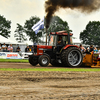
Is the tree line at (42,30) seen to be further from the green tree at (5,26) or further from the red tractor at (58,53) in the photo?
the red tractor at (58,53)

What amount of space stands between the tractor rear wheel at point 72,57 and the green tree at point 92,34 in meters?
50.5

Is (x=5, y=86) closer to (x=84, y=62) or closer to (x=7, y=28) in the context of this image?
(x=84, y=62)

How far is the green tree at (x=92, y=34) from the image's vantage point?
62150mm

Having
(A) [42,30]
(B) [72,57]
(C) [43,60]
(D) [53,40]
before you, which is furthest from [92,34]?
(C) [43,60]

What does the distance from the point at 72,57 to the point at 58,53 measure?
86cm

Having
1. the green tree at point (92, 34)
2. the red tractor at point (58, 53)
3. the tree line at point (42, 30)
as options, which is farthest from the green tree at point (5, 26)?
the red tractor at point (58, 53)

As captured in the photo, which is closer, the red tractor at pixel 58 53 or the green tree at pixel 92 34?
the red tractor at pixel 58 53

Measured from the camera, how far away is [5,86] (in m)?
5.70

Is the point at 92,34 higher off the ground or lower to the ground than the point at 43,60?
higher

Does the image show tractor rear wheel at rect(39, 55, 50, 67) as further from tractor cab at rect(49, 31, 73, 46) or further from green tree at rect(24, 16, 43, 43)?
green tree at rect(24, 16, 43, 43)

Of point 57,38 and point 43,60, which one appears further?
point 57,38

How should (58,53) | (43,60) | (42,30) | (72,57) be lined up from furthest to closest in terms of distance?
(42,30), (72,57), (58,53), (43,60)

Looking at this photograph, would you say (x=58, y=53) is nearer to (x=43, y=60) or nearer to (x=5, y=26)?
(x=43, y=60)

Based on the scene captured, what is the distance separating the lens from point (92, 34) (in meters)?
64.2
